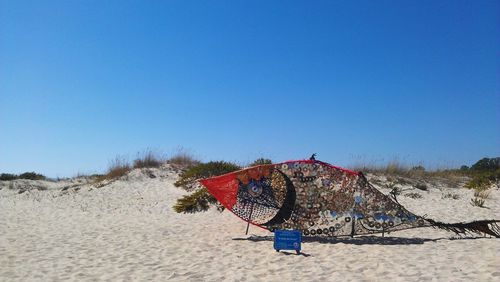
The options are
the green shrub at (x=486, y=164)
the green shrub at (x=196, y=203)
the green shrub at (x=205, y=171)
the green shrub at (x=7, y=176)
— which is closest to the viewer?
the green shrub at (x=196, y=203)

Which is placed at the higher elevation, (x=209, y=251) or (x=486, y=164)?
(x=486, y=164)

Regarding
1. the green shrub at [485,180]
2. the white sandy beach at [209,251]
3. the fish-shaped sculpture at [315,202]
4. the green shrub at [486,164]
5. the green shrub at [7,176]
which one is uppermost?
the green shrub at [486,164]

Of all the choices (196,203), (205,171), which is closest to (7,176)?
(205,171)

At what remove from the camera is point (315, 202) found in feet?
30.5

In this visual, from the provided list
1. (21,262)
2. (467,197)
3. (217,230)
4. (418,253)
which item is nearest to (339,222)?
(418,253)

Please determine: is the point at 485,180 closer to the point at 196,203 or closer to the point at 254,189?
the point at 196,203

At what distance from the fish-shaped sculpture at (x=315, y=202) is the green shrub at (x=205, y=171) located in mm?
8476

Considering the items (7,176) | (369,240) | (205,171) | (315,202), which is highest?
(7,176)

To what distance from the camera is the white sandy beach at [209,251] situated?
674 centimetres

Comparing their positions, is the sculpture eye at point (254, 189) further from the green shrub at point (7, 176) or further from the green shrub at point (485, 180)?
the green shrub at point (7, 176)

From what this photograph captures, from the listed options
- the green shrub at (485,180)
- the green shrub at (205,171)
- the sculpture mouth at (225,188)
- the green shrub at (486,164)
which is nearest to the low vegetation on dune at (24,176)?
the green shrub at (205,171)

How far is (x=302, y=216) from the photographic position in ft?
→ 31.0

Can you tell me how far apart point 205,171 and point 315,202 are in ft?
32.9

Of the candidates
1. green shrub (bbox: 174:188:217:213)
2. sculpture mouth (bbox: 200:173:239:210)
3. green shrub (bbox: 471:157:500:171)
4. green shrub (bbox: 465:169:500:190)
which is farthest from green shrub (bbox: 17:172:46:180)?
green shrub (bbox: 471:157:500:171)
